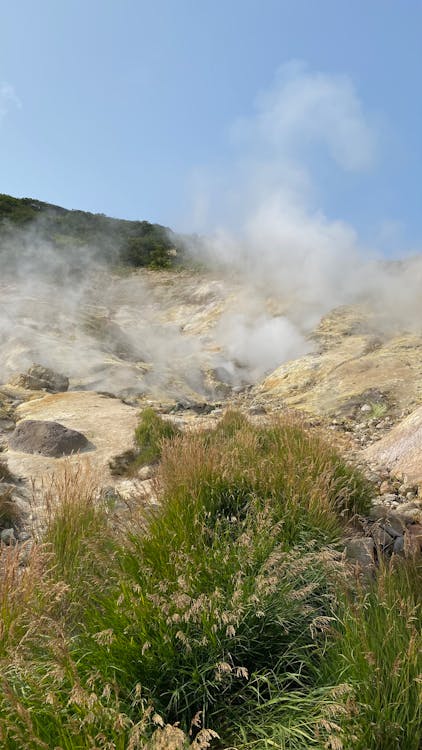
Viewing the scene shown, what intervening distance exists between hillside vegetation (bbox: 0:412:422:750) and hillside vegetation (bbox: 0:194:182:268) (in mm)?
32844

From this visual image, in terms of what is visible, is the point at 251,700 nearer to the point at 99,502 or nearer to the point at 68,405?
the point at 99,502

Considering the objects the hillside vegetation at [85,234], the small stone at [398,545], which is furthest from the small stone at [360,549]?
the hillside vegetation at [85,234]

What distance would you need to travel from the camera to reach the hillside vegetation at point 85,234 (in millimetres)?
35312

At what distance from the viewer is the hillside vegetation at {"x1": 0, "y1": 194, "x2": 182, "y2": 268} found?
35.3 m

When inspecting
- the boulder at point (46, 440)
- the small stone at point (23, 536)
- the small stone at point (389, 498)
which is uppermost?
the small stone at point (389, 498)

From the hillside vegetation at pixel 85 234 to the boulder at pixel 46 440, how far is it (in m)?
26.3

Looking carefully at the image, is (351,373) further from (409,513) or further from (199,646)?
(199,646)

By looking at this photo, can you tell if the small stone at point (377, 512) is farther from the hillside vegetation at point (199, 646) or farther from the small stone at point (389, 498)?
the hillside vegetation at point (199, 646)

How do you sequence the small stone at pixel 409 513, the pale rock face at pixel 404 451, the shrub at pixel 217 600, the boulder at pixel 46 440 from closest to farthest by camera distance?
the shrub at pixel 217 600 < the small stone at pixel 409 513 < the pale rock face at pixel 404 451 < the boulder at pixel 46 440

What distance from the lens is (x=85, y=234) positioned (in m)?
40.8

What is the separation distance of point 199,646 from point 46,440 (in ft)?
22.8

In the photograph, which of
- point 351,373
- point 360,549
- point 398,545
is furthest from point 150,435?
point 351,373

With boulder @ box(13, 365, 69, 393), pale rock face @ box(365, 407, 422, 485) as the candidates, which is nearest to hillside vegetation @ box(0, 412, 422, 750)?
pale rock face @ box(365, 407, 422, 485)

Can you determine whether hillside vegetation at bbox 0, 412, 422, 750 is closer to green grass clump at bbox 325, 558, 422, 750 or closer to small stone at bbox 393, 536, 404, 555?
green grass clump at bbox 325, 558, 422, 750
